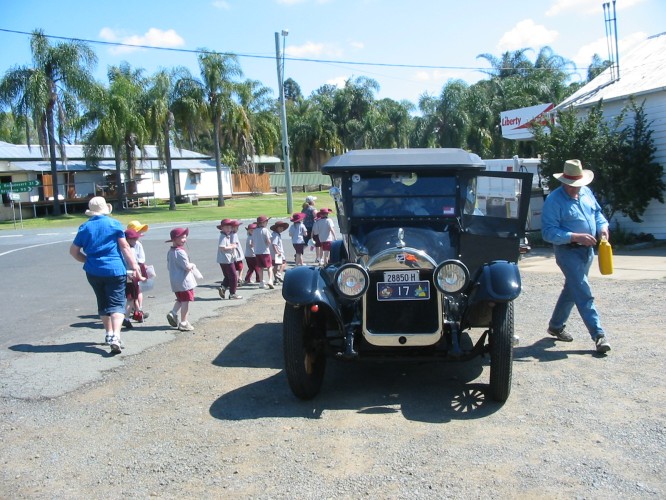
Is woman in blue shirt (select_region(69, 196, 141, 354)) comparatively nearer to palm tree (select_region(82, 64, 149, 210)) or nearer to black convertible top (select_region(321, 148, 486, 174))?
black convertible top (select_region(321, 148, 486, 174))

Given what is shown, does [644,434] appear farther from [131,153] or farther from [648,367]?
[131,153]

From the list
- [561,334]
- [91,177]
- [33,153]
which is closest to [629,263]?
[561,334]

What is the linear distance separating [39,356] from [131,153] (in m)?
35.5

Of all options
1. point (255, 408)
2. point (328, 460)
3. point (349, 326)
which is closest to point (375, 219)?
point (349, 326)

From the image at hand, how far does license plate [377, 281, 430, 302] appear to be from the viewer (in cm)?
525

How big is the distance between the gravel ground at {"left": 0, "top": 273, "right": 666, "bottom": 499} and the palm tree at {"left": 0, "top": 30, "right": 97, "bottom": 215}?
1234 inches

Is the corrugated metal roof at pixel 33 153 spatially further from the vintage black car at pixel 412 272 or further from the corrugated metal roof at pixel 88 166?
the vintage black car at pixel 412 272

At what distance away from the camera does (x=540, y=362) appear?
635 centimetres

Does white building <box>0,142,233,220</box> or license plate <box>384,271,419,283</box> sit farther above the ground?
white building <box>0,142,233,220</box>

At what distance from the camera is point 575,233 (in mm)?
6621

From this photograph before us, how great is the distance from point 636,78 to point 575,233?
11694mm

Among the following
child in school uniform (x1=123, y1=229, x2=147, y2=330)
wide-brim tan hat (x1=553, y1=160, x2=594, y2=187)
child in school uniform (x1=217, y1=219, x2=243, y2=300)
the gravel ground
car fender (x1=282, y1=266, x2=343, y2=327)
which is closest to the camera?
the gravel ground

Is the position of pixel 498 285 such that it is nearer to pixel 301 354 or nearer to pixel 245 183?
pixel 301 354

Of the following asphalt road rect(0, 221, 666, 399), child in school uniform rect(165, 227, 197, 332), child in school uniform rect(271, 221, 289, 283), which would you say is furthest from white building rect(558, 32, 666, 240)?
child in school uniform rect(165, 227, 197, 332)
